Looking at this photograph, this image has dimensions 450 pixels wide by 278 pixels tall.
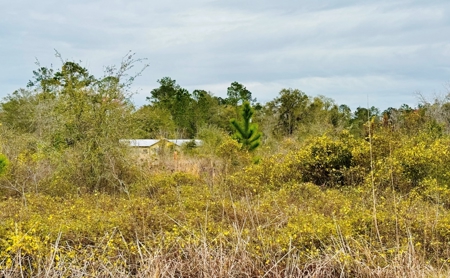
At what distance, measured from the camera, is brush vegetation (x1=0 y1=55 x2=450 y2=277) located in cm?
386

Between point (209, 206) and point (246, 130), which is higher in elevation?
point (246, 130)

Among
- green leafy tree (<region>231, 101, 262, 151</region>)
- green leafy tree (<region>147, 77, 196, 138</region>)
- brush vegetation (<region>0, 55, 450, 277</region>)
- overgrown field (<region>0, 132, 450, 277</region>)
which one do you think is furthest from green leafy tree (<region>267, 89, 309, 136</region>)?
overgrown field (<region>0, 132, 450, 277</region>)

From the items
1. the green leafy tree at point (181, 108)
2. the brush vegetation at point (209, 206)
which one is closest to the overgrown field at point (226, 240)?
the brush vegetation at point (209, 206)

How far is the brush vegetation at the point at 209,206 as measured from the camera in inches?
152

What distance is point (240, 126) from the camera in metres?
13.3

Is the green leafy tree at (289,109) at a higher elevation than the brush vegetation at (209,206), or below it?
higher

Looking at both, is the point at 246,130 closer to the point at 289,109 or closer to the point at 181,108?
the point at 289,109

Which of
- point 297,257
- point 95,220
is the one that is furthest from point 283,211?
point 95,220

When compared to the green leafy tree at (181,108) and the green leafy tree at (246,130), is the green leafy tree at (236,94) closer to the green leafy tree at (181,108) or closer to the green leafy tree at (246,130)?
the green leafy tree at (181,108)

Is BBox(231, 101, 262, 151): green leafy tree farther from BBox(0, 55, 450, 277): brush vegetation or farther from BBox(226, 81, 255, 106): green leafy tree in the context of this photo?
BBox(226, 81, 255, 106): green leafy tree

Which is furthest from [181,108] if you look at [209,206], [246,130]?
[209,206]

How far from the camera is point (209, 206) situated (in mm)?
5309

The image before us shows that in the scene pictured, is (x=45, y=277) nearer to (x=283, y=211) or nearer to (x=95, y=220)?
(x=95, y=220)

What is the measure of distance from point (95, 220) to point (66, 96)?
15.4 feet
